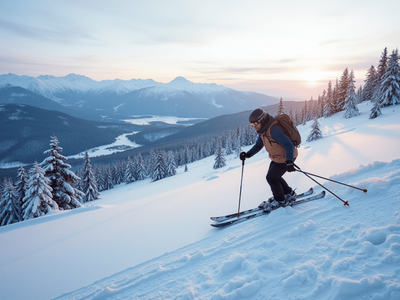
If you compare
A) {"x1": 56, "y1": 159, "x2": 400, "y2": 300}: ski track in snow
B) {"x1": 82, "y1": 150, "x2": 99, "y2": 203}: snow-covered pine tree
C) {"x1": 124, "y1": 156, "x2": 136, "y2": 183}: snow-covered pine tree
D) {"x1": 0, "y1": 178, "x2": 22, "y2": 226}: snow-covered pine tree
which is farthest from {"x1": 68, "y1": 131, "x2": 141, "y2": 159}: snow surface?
{"x1": 56, "y1": 159, "x2": 400, "y2": 300}: ski track in snow

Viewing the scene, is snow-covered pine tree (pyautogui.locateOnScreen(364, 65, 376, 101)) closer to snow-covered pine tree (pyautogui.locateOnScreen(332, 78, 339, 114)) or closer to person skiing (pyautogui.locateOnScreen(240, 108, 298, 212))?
snow-covered pine tree (pyautogui.locateOnScreen(332, 78, 339, 114))

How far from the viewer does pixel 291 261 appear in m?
2.64

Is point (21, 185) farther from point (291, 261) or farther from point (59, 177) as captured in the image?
point (291, 261)

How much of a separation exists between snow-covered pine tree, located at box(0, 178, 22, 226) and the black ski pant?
2564 cm

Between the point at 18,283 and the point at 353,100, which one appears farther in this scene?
the point at 353,100

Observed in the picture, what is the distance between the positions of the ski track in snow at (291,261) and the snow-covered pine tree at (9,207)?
78.1ft

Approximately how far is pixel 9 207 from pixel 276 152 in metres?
26.5

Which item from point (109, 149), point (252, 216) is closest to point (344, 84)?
point (252, 216)

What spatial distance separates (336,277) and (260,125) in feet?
8.63

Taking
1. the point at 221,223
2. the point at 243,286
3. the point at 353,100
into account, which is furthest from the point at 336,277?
the point at 353,100

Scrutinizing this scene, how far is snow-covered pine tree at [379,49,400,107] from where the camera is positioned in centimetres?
2494

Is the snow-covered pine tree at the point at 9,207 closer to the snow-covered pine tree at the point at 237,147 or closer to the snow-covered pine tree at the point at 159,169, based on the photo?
the snow-covered pine tree at the point at 159,169

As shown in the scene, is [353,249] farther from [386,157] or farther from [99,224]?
[99,224]

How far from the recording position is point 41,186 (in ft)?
43.4
